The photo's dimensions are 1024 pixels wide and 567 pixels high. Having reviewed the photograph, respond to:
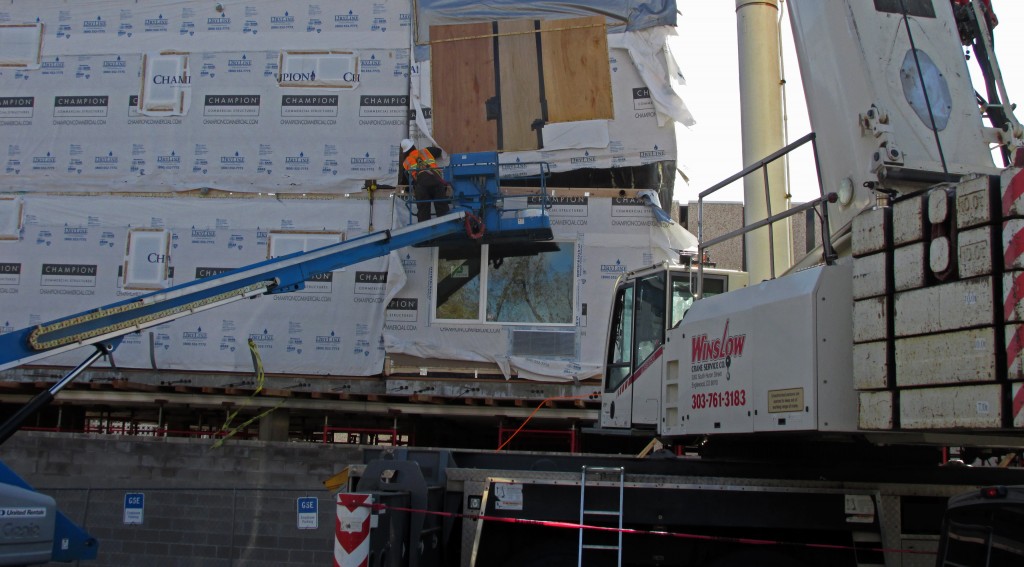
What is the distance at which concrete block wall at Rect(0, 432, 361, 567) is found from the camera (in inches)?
492

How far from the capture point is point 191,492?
1280 centimetres

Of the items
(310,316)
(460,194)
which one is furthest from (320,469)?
(460,194)

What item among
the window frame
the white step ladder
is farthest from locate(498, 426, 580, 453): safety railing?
the white step ladder

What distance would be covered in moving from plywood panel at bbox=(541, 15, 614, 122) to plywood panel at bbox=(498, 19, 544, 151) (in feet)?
0.70

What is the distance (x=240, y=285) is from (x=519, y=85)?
22.7ft

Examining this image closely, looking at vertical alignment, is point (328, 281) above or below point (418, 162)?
below

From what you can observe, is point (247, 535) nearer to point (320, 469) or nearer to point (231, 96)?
point (320, 469)

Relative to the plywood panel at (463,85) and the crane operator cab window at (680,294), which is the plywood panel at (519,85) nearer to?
the plywood panel at (463,85)

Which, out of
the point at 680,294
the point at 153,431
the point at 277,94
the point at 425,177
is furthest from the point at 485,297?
the point at 153,431

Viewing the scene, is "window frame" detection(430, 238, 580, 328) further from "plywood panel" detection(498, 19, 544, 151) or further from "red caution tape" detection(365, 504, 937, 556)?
"red caution tape" detection(365, 504, 937, 556)

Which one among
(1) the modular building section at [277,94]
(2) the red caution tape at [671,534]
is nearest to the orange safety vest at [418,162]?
(1) the modular building section at [277,94]

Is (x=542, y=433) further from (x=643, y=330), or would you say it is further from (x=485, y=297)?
(x=643, y=330)

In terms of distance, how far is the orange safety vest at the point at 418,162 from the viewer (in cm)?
1424

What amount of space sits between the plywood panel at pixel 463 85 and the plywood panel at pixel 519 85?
0.19 m
